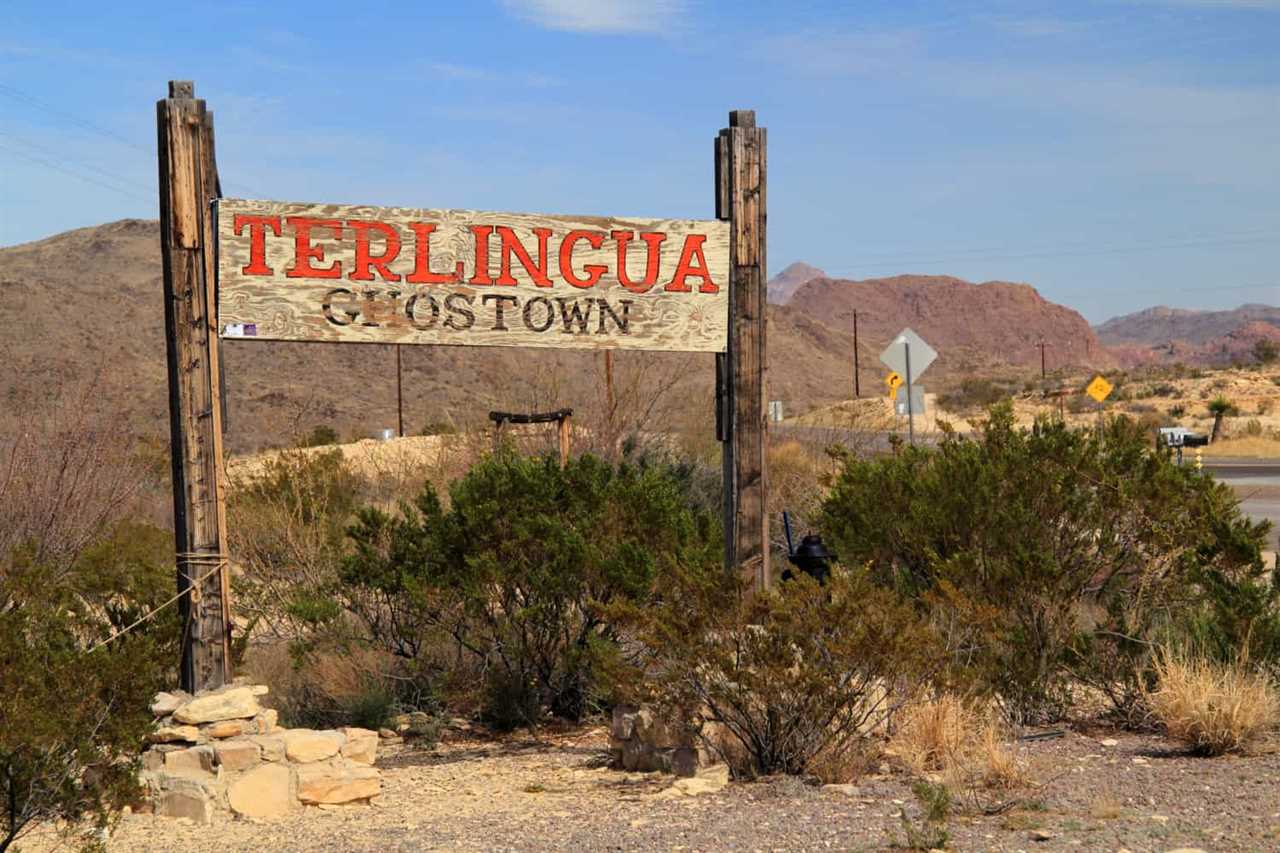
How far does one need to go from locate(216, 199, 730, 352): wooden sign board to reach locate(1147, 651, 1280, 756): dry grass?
3.17m

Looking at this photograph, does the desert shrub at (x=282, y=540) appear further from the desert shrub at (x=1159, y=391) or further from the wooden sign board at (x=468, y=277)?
the desert shrub at (x=1159, y=391)

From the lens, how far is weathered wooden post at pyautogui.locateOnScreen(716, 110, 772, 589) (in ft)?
28.3

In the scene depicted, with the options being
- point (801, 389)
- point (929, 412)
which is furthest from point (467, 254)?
point (801, 389)

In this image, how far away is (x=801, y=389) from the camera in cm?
8756

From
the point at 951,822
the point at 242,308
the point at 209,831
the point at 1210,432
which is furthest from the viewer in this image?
the point at 1210,432

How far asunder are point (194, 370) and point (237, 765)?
2.06 m

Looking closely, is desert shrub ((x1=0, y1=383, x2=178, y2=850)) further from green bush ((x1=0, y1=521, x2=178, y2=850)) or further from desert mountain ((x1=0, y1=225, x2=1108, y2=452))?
desert mountain ((x1=0, y1=225, x2=1108, y2=452))

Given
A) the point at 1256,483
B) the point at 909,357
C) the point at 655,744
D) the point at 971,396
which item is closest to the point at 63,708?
the point at 655,744

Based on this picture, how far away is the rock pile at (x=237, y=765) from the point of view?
23.6ft

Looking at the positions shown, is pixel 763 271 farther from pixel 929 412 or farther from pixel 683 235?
pixel 929 412

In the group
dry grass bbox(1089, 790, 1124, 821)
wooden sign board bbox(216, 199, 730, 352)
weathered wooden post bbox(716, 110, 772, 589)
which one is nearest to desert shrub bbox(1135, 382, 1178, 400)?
weathered wooden post bbox(716, 110, 772, 589)

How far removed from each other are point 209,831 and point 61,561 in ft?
20.9

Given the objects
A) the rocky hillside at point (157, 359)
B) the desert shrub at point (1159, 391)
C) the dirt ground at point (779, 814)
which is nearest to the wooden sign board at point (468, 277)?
the dirt ground at point (779, 814)

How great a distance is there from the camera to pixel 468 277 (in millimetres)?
8227
